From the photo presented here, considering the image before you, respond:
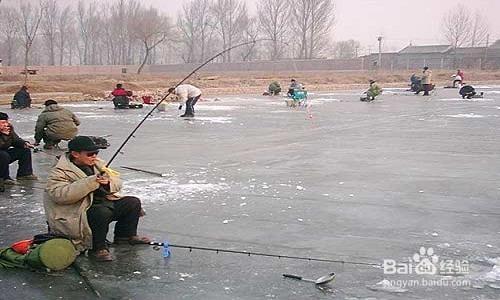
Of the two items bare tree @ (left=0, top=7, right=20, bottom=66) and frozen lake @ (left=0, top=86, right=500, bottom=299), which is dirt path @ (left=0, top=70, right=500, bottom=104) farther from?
bare tree @ (left=0, top=7, right=20, bottom=66)

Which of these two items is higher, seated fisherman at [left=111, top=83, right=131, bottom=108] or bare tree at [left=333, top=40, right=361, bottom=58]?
bare tree at [left=333, top=40, right=361, bottom=58]

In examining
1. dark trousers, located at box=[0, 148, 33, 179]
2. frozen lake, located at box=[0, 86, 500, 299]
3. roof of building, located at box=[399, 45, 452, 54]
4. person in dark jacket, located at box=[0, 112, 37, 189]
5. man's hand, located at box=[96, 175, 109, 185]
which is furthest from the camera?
roof of building, located at box=[399, 45, 452, 54]

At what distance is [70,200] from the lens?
559 centimetres

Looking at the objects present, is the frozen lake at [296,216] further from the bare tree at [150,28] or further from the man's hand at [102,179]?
the bare tree at [150,28]

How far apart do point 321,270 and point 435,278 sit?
0.98 m

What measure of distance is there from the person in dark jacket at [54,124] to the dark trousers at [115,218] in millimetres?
7458

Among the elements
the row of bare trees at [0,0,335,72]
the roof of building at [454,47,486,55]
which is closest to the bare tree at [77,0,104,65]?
the row of bare trees at [0,0,335,72]

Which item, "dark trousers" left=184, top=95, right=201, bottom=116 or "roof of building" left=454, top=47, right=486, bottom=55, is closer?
"dark trousers" left=184, top=95, right=201, bottom=116

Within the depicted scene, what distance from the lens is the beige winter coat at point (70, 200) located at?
557cm

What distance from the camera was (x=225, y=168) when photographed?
37.4ft

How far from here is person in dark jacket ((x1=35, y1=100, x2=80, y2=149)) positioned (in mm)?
13242

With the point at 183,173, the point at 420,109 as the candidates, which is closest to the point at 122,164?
the point at 183,173

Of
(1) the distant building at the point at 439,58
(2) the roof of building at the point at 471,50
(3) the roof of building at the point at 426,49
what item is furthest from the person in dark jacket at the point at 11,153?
(3) the roof of building at the point at 426,49

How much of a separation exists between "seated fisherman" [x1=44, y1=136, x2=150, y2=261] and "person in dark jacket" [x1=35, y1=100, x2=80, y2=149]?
7699 mm
